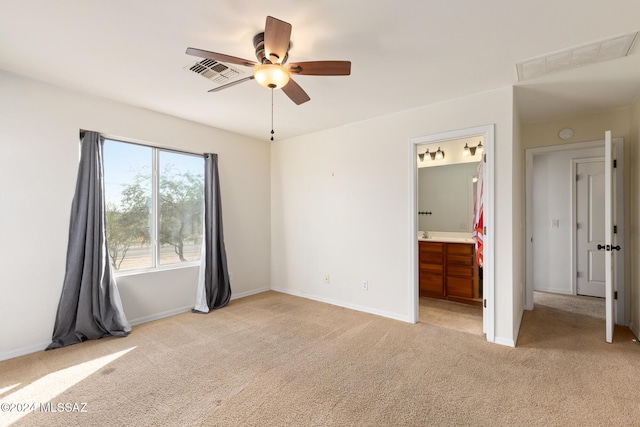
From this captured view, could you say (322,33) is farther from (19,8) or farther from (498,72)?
(19,8)

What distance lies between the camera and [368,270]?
3.94m

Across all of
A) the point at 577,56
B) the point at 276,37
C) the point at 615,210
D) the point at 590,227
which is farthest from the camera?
the point at 590,227

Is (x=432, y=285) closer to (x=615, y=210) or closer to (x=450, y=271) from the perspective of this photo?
(x=450, y=271)

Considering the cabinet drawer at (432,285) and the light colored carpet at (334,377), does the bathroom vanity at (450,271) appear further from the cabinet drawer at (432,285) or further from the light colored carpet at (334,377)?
the light colored carpet at (334,377)

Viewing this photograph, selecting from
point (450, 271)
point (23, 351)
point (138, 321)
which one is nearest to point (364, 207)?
→ point (450, 271)

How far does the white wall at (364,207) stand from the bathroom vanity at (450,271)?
1128 millimetres

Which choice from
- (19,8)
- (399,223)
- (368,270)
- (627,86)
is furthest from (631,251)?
(19,8)

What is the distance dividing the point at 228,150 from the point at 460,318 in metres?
3.90

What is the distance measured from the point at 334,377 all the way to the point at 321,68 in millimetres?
2292

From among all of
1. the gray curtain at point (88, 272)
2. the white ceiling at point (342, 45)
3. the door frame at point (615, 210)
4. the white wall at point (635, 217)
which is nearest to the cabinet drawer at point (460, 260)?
the door frame at point (615, 210)

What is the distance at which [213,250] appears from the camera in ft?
13.5

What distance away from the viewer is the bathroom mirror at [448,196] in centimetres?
480

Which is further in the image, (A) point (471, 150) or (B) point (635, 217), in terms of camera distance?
(A) point (471, 150)

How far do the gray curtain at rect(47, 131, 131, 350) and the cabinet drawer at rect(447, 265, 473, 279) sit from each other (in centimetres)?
414
